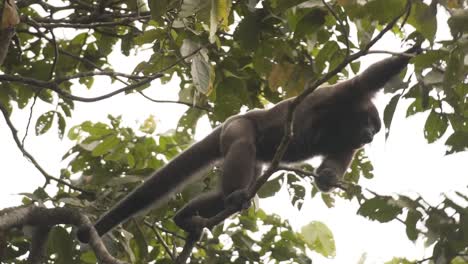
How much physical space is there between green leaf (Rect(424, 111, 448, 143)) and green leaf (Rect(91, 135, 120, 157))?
2566 millimetres

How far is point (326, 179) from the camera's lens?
5.59 metres

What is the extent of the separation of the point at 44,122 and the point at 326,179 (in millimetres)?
2424

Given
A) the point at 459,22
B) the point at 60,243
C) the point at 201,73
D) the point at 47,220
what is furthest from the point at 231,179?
the point at 459,22

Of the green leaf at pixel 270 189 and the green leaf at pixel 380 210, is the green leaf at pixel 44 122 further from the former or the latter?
the green leaf at pixel 380 210

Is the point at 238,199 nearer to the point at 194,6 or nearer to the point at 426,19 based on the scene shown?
the point at 194,6

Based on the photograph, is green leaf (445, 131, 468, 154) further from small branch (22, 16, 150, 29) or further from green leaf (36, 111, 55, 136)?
green leaf (36, 111, 55, 136)

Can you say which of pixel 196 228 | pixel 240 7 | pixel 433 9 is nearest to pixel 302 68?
pixel 240 7

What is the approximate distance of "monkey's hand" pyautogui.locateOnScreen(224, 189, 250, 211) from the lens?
4992 millimetres

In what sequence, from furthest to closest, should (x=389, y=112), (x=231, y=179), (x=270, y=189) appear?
(x=270, y=189), (x=231, y=179), (x=389, y=112)

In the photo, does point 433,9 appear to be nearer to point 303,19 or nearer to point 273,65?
point 303,19

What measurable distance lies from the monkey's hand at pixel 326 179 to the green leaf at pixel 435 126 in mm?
1378

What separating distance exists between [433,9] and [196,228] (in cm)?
255

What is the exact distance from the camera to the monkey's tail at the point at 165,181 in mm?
A: 5195

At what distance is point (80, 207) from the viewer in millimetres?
4613
